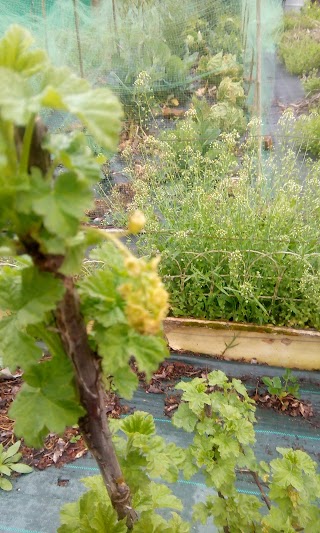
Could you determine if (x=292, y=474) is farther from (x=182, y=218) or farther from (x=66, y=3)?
(x=66, y=3)

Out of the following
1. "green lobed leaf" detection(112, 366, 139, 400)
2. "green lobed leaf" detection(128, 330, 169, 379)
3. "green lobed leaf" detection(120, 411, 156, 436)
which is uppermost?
"green lobed leaf" detection(128, 330, 169, 379)

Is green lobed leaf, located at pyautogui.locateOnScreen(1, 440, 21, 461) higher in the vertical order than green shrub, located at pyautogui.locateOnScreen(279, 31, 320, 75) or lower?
lower

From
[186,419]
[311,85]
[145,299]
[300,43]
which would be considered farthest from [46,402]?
[300,43]

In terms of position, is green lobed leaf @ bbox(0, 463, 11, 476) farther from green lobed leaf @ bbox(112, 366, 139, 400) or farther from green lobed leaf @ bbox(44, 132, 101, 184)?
green lobed leaf @ bbox(44, 132, 101, 184)

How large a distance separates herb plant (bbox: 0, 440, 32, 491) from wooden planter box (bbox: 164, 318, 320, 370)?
116cm

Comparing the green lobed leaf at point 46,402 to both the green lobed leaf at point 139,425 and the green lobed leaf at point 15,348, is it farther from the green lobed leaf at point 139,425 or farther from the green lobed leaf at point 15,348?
the green lobed leaf at point 139,425

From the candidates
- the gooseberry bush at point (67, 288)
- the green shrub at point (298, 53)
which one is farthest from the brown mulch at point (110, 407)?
the green shrub at point (298, 53)

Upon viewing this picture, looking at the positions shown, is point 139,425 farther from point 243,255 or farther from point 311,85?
point 311,85

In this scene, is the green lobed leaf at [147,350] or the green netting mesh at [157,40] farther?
the green netting mesh at [157,40]

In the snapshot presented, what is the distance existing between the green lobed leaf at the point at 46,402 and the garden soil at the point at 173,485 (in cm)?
157

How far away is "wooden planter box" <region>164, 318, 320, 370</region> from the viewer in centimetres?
285

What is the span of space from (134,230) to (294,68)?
7.31 meters

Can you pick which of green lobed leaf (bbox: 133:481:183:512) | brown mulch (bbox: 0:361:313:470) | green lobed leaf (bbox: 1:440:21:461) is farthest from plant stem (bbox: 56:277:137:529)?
green lobed leaf (bbox: 1:440:21:461)

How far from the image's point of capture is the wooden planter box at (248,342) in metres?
2.85
